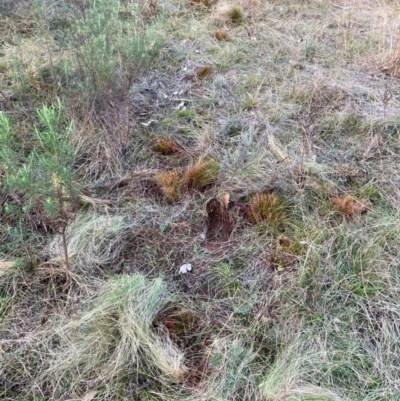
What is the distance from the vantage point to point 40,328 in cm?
179

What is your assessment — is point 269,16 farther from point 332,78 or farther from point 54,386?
point 54,386

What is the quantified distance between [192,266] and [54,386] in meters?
0.79

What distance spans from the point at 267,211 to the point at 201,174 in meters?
0.47

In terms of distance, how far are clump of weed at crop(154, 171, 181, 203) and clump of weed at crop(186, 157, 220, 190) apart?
0.07 metres

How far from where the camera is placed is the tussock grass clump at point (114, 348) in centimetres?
163

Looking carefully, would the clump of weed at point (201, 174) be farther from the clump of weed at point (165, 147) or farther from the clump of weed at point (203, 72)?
the clump of weed at point (203, 72)

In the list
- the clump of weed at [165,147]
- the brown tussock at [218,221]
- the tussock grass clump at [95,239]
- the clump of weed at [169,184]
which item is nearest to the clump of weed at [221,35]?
the clump of weed at [165,147]

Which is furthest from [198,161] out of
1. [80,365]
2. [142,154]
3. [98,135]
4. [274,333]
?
[80,365]

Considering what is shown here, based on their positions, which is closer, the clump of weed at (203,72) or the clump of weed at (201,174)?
the clump of weed at (201,174)

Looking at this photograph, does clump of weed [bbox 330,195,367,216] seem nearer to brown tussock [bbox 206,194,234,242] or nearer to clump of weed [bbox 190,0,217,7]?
brown tussock [bbox 206,194,234,242]

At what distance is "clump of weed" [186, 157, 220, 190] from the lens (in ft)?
8.01

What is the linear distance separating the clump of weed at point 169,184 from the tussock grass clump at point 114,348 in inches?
27.0

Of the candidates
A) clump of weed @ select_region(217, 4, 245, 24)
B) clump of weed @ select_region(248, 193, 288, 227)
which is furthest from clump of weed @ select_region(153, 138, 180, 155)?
clump of weed @ select_region(217, 4, 245, 24)

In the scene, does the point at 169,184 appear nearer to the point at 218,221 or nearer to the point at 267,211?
the point at 218,221
